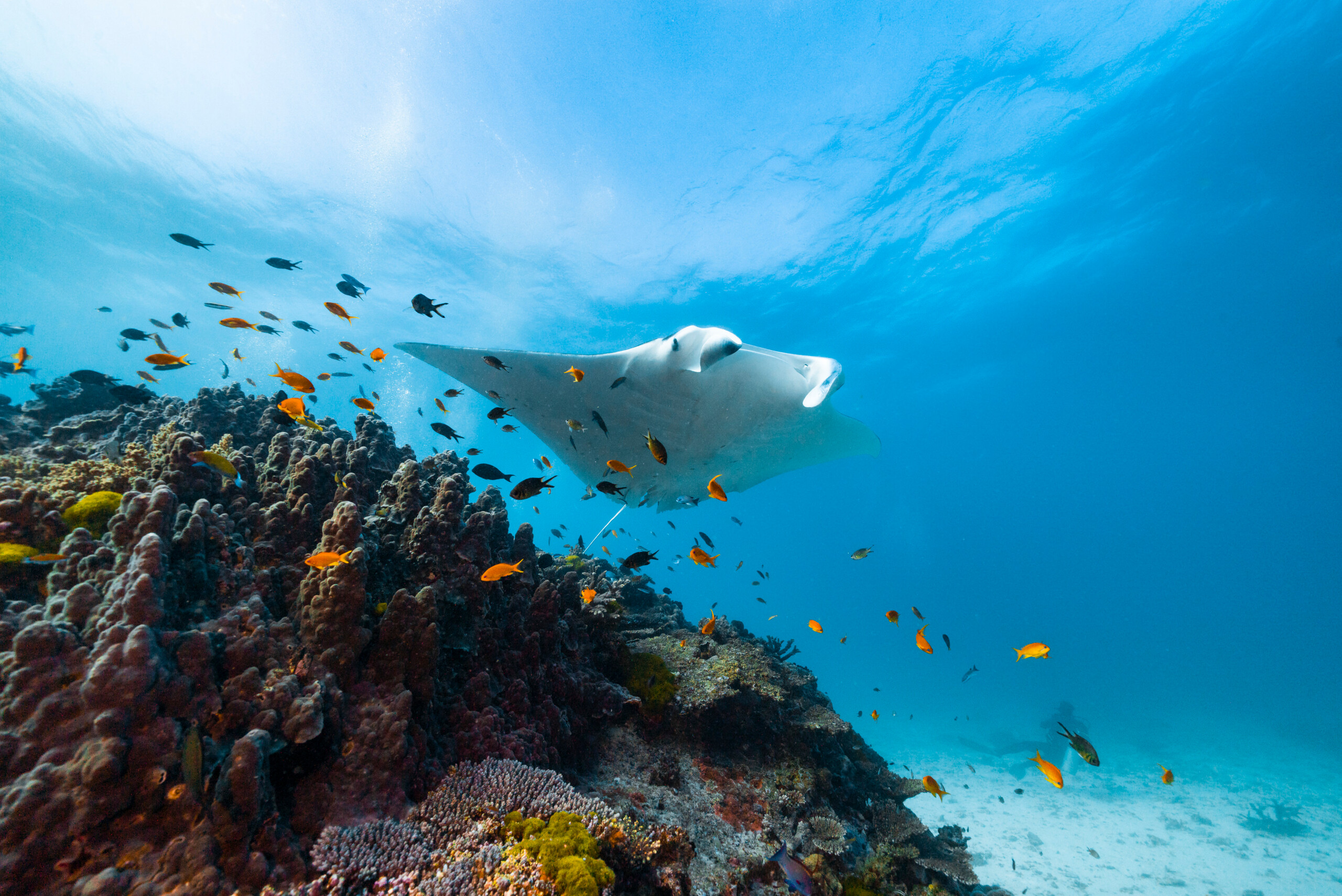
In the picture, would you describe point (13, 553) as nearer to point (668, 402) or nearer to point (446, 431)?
point (446, 431)

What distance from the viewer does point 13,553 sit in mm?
2230

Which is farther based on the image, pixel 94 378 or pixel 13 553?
pixel 94 378

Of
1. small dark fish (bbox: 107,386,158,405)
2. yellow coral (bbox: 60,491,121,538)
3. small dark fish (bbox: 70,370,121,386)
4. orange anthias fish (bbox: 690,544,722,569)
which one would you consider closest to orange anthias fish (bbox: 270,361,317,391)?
small dark fish (bbox: 107,386,158,405)

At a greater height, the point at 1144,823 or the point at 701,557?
the point at 1144,823

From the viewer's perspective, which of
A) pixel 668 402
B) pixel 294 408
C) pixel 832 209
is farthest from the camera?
pixel 832 209

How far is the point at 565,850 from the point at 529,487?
2.60 m

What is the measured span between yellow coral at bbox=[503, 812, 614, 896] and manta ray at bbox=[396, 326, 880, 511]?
3724mm

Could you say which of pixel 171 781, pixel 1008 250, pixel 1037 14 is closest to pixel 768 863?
pixel 171 781

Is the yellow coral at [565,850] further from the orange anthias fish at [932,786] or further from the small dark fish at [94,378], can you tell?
the small dark fish at [94,378]

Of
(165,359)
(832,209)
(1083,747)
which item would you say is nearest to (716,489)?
(1083,747)


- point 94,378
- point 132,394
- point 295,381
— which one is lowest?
point 132,394

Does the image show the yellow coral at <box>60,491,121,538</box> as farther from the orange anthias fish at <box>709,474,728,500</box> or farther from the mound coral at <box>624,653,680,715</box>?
the orange anthias fish at <box>709,474,728,500</box>

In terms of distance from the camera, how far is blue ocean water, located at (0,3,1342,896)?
1378 cm

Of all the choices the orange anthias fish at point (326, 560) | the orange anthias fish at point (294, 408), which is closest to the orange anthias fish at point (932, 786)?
the orange anthias fish at point (326, 560)
